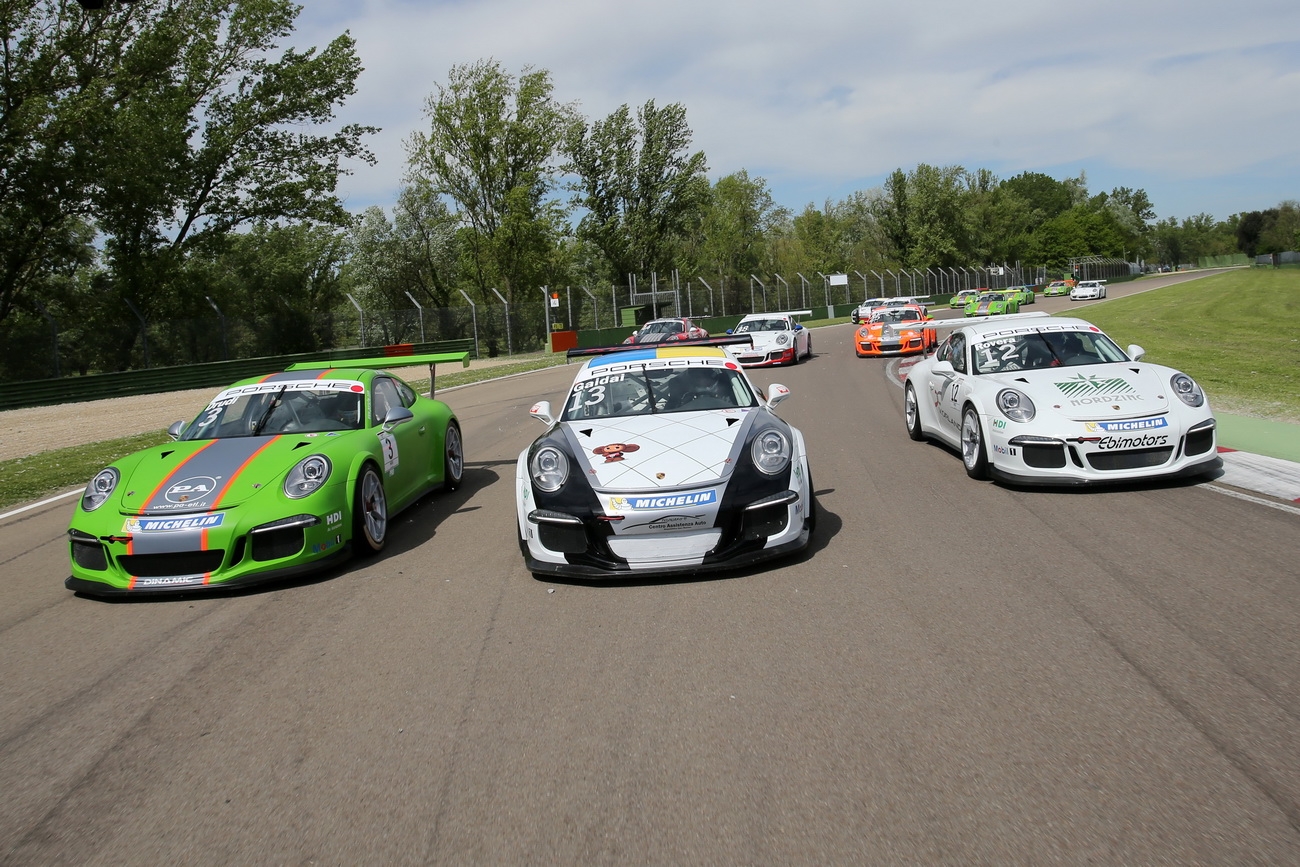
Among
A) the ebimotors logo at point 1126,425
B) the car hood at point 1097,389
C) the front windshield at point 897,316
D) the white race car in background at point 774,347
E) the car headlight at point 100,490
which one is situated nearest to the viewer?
the car headlight at point 100,490

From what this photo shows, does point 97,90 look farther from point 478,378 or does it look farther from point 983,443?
point 983,443

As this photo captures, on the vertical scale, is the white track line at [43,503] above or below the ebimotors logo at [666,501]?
below

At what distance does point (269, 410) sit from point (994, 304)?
139ft

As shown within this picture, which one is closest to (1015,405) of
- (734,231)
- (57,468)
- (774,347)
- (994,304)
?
(57,468)

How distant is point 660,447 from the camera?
614 centimetres

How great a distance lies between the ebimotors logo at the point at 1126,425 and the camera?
24.7 feet

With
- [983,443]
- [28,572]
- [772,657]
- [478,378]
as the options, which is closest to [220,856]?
[772,657]

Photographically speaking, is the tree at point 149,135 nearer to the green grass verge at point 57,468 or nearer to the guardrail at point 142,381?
the guardrail at point 142,381

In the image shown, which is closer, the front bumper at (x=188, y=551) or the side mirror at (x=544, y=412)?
the front bumper at (x=188, y=551)

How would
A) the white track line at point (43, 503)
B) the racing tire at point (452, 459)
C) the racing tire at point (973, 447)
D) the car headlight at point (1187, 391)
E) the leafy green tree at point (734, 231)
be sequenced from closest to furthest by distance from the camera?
the car headlight at point (1187, 391) < the racing tire at point (973, 447) < the racing tire at point (452, 459) < the white track line at point (43, 503) < the leafy green tree at point (734, 231)

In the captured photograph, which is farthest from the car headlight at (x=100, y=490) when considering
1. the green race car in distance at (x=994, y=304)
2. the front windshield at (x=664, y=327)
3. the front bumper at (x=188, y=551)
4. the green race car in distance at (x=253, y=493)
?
the green race car in distance at (x=994, y=304)

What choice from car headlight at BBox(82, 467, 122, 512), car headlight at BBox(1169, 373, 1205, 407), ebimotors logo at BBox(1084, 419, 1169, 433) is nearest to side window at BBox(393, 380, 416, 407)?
car headlight at BBox(82, 467, 122, 512)

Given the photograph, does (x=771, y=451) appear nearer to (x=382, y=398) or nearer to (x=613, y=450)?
(x=613, y=450)

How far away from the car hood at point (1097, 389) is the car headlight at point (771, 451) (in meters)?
2.81
